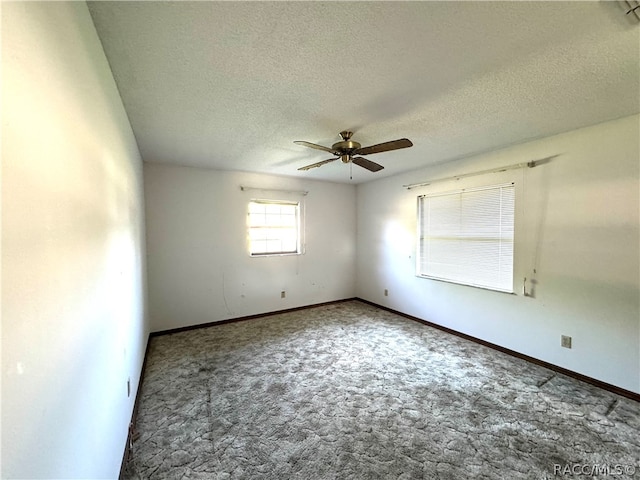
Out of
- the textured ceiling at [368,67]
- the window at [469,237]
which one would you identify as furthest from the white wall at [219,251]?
the window at [469,237]

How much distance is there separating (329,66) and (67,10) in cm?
120

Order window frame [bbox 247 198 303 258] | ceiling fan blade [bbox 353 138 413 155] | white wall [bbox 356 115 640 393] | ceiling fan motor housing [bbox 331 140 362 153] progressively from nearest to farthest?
ceiling fan blade [bbox 353 138 413 155]
white wall [bbox 356 115 640 393]
ceiling fan motor housing [bbox 331 140 362 153]
window frame [bbox 247 198 303 258]

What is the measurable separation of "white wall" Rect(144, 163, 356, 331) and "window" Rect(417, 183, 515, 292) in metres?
1.83

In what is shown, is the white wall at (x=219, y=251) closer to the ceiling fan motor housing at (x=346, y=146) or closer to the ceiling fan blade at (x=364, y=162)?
the ceiling fan blade at (x=364, y=162)

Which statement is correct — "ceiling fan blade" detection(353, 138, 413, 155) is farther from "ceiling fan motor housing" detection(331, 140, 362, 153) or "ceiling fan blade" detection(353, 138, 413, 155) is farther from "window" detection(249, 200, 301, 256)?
"window" detection(249, 200, 301, 256)

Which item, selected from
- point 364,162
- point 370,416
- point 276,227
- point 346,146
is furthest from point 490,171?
point 276,227

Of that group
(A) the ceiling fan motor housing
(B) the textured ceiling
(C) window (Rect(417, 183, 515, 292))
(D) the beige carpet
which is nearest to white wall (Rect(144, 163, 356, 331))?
(D) the beige carpet

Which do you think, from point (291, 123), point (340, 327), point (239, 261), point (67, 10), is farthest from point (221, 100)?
point (340, 327)

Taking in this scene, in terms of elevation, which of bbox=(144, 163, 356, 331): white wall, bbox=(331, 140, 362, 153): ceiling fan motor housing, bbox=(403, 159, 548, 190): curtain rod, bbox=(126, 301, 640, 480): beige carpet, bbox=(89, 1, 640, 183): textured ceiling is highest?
bbox=(89, 1, 640, 183): textured ceiling

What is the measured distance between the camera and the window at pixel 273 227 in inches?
177

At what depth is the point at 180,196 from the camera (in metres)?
3.87

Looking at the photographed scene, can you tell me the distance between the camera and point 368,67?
1627 mm

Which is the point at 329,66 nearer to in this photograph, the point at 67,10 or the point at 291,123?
the point at 291,123

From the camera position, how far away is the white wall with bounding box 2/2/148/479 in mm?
611
